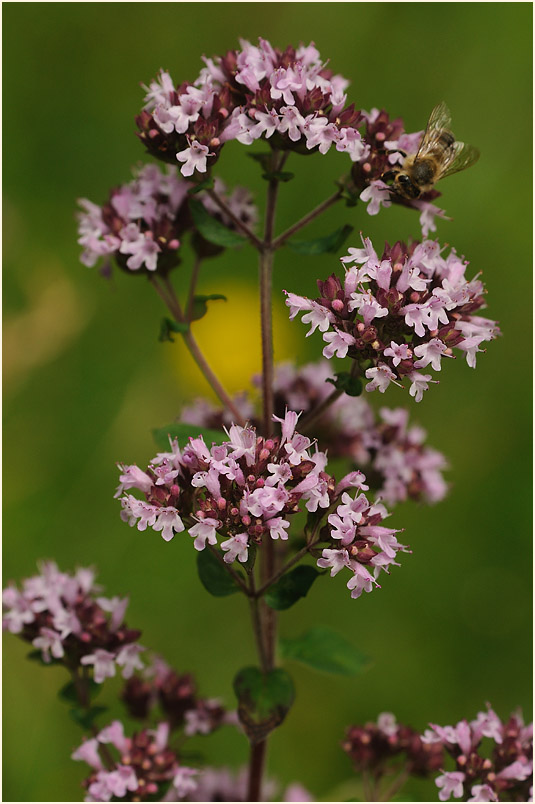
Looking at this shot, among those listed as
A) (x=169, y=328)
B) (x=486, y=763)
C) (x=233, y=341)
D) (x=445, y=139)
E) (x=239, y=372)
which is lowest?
(x=486, y=763)

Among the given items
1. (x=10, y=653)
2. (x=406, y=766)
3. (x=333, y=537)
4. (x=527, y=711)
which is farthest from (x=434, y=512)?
(x=333, y=537)

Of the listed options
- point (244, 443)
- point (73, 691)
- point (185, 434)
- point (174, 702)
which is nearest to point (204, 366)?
point (185, 434)

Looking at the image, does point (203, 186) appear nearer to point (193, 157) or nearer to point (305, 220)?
point (193, 157)

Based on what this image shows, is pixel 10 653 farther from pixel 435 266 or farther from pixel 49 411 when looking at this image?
pixel 435 266

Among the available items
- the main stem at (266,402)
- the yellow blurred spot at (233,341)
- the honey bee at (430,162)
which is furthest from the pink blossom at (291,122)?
the yellow blurred spot at (233,341)

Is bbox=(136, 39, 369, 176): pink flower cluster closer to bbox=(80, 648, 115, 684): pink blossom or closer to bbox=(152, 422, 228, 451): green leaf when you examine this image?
bbox=(152, 422, 228, 451): green leaf

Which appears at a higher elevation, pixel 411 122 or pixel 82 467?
pixel 411 122
